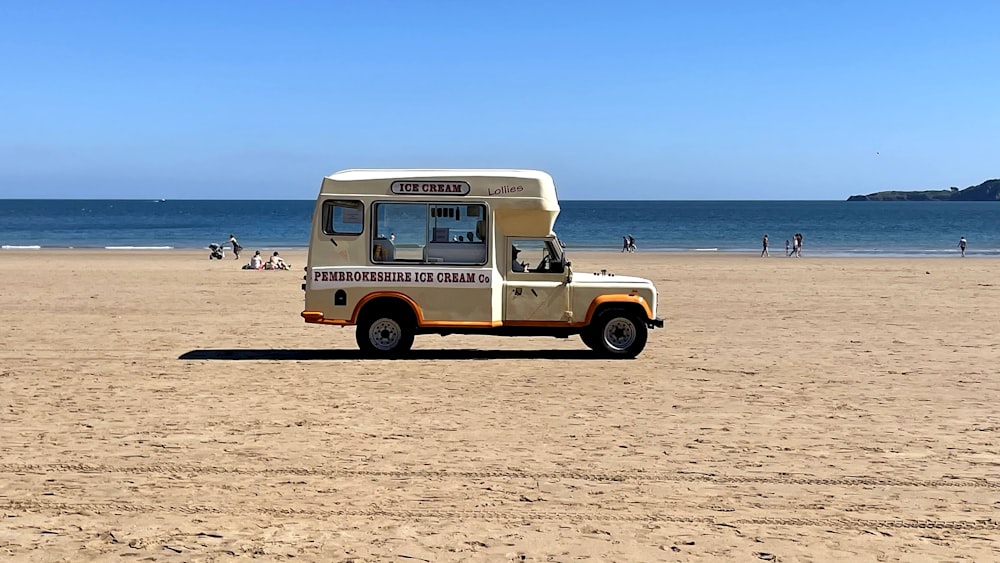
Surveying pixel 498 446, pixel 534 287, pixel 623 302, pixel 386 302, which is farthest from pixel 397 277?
pixel 498 446

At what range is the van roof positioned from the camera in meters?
13.1

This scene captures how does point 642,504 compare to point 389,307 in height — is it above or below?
below

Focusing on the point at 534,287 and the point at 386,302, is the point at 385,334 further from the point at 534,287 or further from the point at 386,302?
the point at 534,287

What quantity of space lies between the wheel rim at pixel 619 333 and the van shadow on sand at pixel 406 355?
0.30 meters

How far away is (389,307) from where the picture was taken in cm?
1338

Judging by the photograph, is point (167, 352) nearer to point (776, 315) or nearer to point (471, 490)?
point (471, 490)

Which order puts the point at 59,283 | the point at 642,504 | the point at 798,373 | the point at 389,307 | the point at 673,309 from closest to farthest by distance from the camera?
the point at 642,504, the point at 798,373, the point at 389,307, the point at 673,309, the point at 59,283

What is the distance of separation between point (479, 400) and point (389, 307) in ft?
10.8

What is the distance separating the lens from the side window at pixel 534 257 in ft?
43.6

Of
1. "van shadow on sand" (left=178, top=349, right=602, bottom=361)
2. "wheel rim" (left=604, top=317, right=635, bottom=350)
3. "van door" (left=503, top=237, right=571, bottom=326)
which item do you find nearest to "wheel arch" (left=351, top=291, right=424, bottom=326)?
"van shadow on sand" (left=178, top=349, right=602, bottom=361)

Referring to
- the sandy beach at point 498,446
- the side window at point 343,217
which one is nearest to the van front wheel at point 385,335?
the sandy beach at point 498,446

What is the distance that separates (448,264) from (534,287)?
1187mm

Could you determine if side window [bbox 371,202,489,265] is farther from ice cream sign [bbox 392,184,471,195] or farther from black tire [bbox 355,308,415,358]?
black tire [bbox 355,308,415,358]

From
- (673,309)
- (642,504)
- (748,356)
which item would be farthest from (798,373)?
(673,309)
